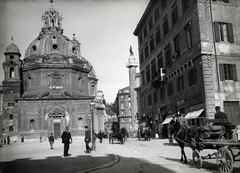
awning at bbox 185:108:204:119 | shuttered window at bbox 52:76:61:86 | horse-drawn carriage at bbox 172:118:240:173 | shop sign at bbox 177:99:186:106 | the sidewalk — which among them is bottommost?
the sidewalk

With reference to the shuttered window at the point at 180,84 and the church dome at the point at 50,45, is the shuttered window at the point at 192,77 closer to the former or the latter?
the shuttered window at the point at 180,84

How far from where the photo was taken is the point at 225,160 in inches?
299

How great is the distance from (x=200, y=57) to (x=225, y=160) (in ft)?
Answer: 50.4

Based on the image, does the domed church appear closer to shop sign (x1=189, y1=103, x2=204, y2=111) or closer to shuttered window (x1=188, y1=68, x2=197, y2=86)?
shop sign (x1=189, y1=103, x2=204, y2=111)

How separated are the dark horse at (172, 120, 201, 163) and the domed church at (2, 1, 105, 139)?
A: 1683 inches

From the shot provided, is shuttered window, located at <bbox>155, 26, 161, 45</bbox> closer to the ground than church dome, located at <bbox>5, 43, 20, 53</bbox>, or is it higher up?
closer to the ground

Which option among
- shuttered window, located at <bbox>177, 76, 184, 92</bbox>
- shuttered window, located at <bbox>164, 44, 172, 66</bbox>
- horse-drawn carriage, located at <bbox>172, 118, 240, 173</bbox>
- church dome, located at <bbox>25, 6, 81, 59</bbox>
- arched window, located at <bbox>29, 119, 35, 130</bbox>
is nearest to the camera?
horse-drawn carriage, located at <bbox>172, 118, 240, 173</bbox>

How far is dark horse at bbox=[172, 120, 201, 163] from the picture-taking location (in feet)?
32.1

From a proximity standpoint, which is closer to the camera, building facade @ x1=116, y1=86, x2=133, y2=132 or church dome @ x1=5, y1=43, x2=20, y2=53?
church dome @ x1=5, y1=43, x2=20, y2=53

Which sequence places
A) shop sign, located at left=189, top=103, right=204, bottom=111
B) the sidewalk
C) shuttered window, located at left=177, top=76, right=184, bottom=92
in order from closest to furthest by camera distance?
the sidewalk < shop sign, located at left=189, top=103, right=204, bottom=111 < shuttered window, located at left=177, top=76, right=184, bottom=92

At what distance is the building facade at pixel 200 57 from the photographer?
2162 centimetres

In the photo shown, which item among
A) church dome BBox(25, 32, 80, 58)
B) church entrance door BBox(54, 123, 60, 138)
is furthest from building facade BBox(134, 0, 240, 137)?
church dome BBox(25, 32, 80, 58)

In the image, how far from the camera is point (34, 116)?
55.1 m

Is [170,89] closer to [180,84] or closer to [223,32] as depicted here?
[180,84]
